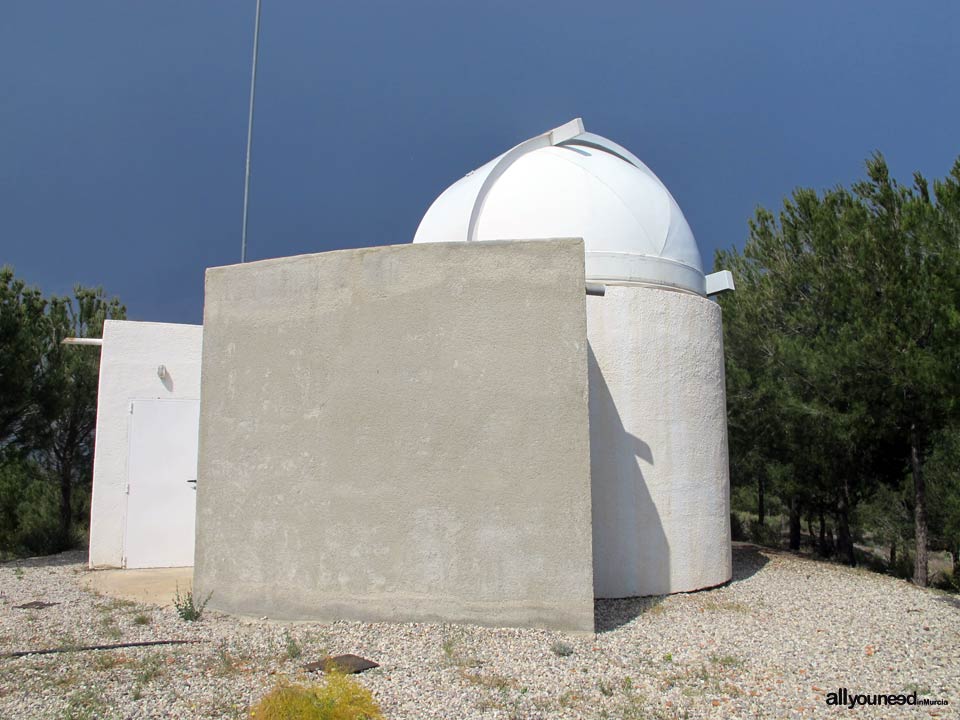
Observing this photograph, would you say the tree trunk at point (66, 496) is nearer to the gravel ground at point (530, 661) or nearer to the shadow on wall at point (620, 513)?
the gravel ground at point (530, 661)

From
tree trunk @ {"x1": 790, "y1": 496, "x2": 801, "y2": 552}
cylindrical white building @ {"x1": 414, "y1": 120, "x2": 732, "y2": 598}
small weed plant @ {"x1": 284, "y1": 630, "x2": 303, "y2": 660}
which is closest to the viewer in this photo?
small weed plant @ {"x1": 284, "y1": 630, "x2": 303, "y2": 660}

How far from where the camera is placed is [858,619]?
22.0ft

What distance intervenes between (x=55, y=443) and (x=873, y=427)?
43.6ft

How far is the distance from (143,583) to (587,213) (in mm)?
6523

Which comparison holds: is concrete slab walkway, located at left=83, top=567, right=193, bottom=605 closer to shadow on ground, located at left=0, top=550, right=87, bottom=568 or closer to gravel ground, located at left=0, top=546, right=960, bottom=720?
gravel ground, located at left=0, top=546, right=960, bottom=720

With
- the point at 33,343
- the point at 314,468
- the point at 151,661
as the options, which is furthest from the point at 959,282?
the point at 33,343

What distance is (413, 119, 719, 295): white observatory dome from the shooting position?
8.04 meters

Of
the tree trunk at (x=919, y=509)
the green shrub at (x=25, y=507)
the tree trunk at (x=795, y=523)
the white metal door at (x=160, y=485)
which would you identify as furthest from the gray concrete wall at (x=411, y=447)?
the tree trunk at (x=795, y=523)

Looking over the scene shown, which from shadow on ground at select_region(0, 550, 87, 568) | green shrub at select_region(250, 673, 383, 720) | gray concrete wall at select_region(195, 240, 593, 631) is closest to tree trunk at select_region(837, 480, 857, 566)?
gray concrete wall at select_region(195, 240, 593, 631)

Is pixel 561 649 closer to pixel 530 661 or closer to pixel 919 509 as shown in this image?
pixel 530 661

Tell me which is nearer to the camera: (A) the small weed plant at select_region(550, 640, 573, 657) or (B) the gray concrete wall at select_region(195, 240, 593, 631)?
(A) the small weed plant at select_region(550, 640, 573, 657)

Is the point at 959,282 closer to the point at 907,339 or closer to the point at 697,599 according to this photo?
the point at 907,339

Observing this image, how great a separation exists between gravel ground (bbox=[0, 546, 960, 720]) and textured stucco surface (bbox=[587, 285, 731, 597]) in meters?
0.44

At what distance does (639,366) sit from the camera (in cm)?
761
